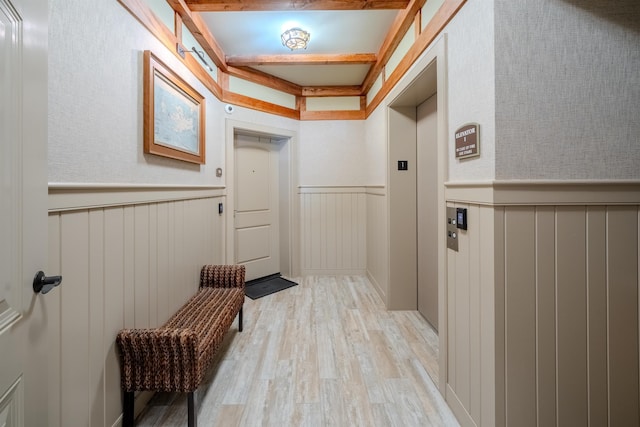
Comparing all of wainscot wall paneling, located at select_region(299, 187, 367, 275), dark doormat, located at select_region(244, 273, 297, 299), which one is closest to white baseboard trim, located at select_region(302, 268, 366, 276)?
wainscot wall paneling, located at select_region(299, 187, 367, 275)

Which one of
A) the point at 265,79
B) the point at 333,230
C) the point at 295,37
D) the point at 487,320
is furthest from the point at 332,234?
the point at 487,320

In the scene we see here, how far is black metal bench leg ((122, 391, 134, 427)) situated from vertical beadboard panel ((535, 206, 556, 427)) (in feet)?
6.24

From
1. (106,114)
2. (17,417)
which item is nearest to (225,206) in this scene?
(106,114)

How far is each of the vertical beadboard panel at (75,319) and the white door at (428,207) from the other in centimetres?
233

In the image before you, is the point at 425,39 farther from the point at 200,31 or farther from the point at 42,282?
the point at 42,282

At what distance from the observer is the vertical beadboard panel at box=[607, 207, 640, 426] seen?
46.1 inches

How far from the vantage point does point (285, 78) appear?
11.8ft

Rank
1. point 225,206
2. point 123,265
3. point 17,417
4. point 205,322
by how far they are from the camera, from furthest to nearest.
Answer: point 225,206, point 205,322, point 123,265, point 17,417

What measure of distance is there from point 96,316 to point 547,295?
196cm

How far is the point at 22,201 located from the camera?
75 centimetres

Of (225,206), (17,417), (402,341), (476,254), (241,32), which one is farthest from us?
(225,206)

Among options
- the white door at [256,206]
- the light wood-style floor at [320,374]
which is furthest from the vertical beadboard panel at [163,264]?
the white door at [256,206]

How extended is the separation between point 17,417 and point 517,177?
1.82m

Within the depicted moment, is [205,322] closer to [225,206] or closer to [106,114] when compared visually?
[106,114]
